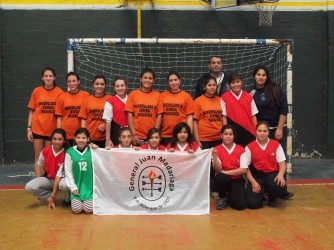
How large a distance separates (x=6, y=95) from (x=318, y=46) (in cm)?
618

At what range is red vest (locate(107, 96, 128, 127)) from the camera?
607cm

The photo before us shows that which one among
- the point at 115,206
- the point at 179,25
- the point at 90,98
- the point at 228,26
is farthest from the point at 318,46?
the point at 115,206

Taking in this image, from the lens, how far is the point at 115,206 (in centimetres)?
551

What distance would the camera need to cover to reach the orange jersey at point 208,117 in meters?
6.07

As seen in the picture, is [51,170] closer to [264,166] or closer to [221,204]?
[221,204]

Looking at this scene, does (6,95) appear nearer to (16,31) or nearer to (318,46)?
(16,31)

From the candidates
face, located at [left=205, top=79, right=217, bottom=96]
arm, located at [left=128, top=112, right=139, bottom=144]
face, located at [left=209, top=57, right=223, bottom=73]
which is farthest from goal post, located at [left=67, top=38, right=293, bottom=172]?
arm, located at [left=128, top=112, right=139, bottom=144]

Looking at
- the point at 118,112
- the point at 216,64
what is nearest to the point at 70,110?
the point at 118,112

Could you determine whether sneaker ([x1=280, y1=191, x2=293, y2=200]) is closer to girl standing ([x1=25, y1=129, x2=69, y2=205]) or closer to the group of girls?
the group of girls

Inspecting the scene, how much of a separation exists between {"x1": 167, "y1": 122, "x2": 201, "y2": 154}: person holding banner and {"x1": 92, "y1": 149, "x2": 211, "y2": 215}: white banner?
6.6 inches

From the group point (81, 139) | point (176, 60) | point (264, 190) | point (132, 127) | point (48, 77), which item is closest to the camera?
point (81, 139)

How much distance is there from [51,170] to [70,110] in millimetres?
843

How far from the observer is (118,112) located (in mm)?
6070

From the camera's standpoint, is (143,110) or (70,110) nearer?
(143,110)
